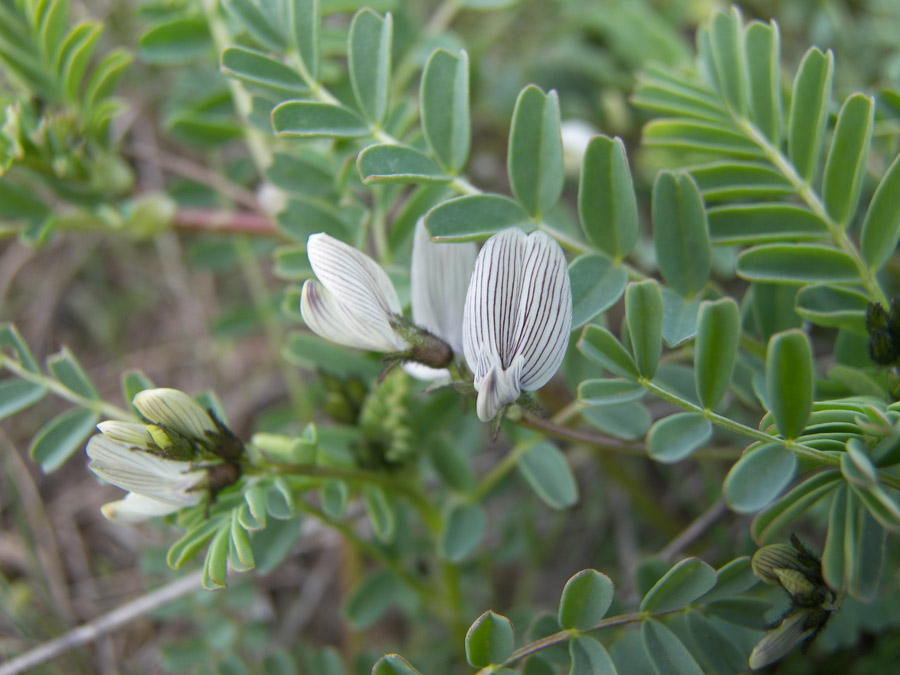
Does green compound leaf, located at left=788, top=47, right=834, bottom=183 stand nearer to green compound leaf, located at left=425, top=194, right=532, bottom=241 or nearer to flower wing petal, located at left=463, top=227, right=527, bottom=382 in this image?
green compound leaf, located at left=425, top=194, right=532, bottom=241

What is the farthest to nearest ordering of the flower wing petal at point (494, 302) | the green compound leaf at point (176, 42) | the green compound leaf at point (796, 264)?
the green compound leaf at point (176, 42), the green compound leaf at point (796, 264), the flower wing petal at point (494, 302)

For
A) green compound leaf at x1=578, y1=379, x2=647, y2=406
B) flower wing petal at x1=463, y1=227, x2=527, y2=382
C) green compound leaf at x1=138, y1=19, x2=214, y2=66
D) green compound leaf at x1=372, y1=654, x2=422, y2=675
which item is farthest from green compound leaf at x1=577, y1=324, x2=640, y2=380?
green compound leaf at x1=138, y1=19, x2=214, y2=66

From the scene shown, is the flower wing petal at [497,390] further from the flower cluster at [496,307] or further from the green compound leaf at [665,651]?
the green compound leaf at [665,651]

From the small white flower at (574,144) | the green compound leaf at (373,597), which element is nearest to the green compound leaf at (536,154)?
the small white flower at (574,144)

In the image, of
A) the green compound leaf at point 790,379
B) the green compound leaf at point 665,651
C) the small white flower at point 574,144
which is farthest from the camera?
the small white flower at point 574,144

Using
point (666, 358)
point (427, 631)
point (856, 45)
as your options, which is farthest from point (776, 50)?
point (427, 631)

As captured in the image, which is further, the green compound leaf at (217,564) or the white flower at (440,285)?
the white flower at (440,285)

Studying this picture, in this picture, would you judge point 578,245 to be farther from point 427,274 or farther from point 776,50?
point 776,50
